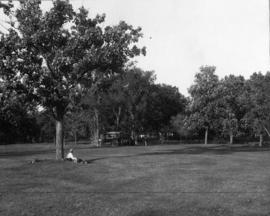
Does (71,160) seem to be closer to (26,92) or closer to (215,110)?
(26,92)

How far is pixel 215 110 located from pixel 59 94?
55.4m

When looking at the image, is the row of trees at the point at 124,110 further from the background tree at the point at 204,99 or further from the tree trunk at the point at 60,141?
the tree trunk at the point at 60,141

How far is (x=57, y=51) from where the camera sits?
3466 cm

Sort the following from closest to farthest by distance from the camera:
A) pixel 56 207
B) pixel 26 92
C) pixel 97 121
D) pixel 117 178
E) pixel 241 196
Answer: pixel 56 207 → pixel 241 196 → pixel 117 178 → pixel 26 92 → pixel 97 121

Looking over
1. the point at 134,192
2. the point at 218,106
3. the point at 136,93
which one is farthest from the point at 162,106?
the point at 134,192

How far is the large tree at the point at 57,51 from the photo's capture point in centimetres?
3419

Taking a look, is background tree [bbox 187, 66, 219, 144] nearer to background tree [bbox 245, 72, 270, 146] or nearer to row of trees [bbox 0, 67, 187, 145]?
background tree [bbox 245, 72, 270, 146]

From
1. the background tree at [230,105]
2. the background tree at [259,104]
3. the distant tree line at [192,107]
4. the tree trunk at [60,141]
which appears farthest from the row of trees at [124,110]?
the tree trunk at [60,141]

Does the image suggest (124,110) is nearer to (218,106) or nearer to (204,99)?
(204,99)

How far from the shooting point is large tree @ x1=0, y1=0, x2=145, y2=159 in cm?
3419

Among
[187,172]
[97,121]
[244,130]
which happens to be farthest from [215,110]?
[187,172]

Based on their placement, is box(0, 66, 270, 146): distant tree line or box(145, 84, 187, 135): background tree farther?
box(145, 84, 187, 135): background tree

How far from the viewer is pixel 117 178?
23.5 meters

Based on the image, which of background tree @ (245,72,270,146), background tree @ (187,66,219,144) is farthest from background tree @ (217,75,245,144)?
background tree @ (245,72,270,146)
